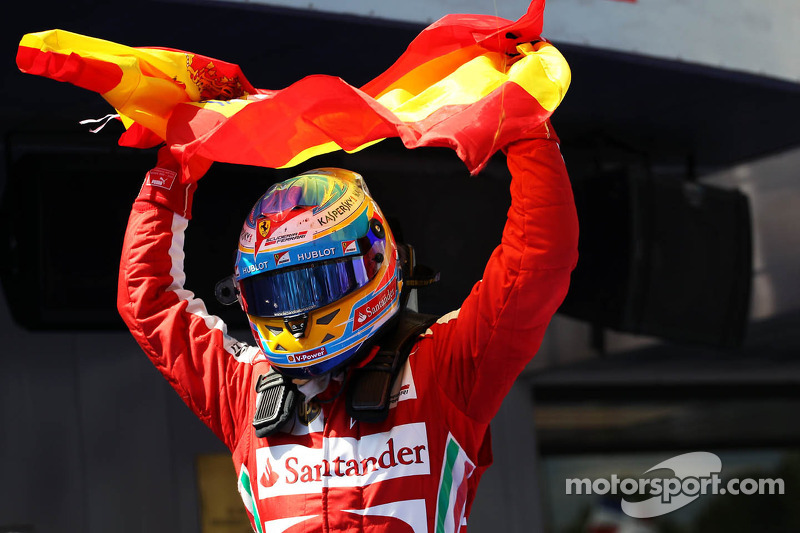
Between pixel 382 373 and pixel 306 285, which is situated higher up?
pixel 306 285

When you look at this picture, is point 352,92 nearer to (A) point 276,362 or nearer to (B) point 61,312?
(A) point 276,362

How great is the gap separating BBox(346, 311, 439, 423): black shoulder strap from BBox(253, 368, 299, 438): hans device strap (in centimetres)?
13

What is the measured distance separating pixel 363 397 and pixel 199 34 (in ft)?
7.11

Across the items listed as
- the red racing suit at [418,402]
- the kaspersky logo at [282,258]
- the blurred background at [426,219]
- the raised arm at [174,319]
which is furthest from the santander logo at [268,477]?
the blurred background at [426,219]

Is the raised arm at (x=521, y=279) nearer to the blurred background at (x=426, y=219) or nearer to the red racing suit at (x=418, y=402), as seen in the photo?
the red racing suit at (x=418, y=402)

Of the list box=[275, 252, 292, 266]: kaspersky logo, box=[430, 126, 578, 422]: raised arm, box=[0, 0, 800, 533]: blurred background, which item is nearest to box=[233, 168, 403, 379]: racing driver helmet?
box=[275, 252, 292, 266]: kaspersky logo

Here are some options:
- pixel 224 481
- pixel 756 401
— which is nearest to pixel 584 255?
pixel 224 481

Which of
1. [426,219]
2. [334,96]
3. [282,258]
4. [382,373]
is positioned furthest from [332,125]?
[426,219]

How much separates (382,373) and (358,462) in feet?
0.63

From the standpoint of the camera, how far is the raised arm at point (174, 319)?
2473 millimetres

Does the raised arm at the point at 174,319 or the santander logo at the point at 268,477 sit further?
the raised arm at the point at 174,319

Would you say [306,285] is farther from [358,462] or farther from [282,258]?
[358,462]

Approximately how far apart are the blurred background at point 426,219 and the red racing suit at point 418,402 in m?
1.47

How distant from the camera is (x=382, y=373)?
228 centimetres
